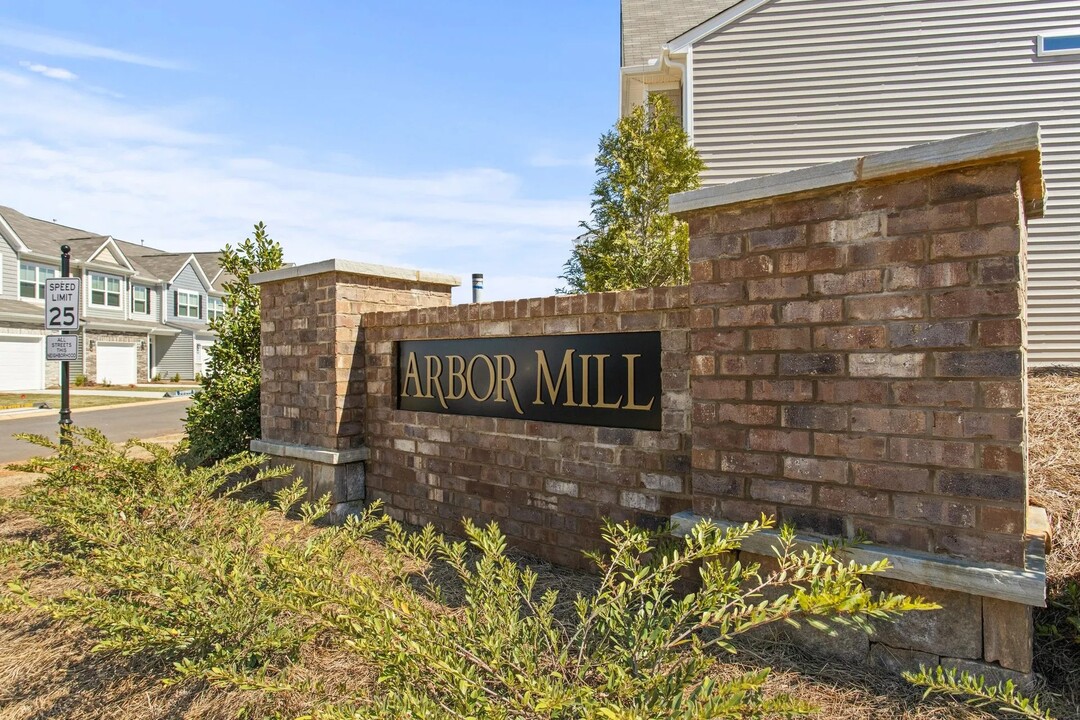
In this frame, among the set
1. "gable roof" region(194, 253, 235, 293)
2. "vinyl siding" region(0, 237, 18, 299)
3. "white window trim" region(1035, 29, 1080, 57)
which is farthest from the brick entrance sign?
"gable roof" region(194, 253, 235, 293)

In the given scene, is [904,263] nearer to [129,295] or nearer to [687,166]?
[687,166]

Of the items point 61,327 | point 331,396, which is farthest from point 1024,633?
point 61,327

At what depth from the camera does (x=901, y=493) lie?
93.9 inches

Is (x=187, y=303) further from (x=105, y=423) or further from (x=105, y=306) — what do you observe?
(x=105, y=423)

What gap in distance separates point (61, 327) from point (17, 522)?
12.7ft

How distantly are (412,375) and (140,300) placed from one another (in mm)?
30050

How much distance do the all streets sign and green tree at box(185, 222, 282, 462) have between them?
8.06 ft

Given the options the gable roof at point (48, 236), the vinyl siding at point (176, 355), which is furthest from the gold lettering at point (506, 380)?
the vinyl siding at point (176, 355)

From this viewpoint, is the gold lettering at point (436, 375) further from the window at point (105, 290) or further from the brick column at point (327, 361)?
the window at point (105, 290)

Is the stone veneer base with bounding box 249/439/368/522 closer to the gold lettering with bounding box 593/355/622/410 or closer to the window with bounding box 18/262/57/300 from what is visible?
the gold lettering with bounding box 593/355/622/410

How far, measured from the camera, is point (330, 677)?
2660 millimetres

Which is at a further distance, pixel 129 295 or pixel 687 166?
pixel 129 295

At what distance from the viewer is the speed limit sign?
8.06 m

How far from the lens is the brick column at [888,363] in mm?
2201
